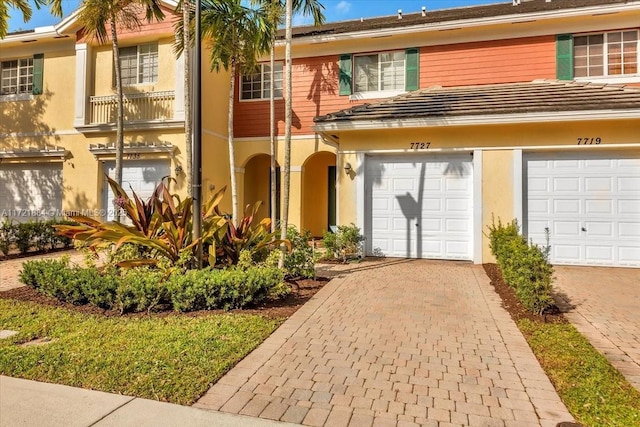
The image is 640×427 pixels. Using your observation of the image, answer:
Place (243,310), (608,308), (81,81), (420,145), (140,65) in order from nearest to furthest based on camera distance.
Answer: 1. (243,310)
2. (608,308)
3. (420,145)
4. (81,81)
5. (140,65)

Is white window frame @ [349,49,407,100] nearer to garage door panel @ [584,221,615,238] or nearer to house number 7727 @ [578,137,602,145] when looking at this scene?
house number 7727 @ [578,137,602,145]

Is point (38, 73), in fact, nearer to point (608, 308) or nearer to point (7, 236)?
point (7, 236)

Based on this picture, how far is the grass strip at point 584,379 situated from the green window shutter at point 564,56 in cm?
877

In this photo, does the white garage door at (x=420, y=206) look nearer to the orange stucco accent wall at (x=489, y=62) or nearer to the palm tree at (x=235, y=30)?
the orange stucco accent wall at (x=489, y=62)

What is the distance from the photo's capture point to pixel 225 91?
45.7ft

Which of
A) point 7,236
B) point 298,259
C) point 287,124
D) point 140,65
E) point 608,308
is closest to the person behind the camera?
point 608,308

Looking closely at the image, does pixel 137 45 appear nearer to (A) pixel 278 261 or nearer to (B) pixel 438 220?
(A) pixel 278 261

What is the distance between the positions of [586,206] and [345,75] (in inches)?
310

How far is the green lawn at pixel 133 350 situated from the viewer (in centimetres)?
355

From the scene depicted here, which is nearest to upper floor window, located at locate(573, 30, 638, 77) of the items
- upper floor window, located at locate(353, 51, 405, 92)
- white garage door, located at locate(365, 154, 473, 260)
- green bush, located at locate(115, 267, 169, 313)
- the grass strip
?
white garage door, located at locate(365, 154, 473, 260)

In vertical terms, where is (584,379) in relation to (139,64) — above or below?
below

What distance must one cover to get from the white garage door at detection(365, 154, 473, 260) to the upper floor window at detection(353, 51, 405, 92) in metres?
3.17

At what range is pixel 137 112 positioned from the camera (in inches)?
508

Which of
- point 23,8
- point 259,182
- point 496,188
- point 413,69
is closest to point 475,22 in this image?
point 413,69
